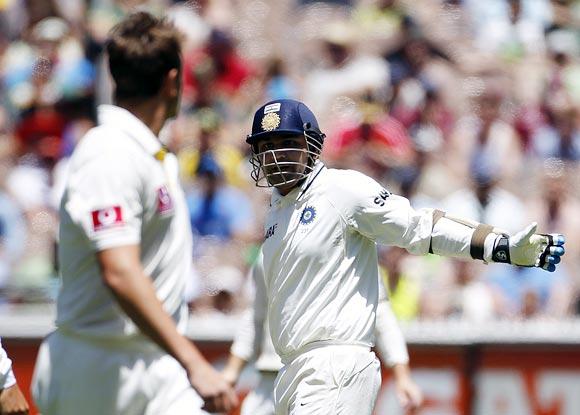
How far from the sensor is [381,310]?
6.95 m

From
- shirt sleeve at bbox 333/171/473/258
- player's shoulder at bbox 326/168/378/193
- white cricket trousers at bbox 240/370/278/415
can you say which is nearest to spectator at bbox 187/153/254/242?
white cricket trousers at bbox 240/370/278/415

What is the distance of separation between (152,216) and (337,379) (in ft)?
6.06

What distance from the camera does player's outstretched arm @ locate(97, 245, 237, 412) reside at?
4074 millimetres

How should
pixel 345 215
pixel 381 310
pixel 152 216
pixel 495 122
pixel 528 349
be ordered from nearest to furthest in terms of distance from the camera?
pixel 152 216 → pixel 345 215 → pixel 381 310 → pixel 528 349 → pixel 495 122

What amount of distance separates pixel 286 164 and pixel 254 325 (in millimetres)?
1663

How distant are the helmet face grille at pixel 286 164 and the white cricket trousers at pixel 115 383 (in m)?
1.71

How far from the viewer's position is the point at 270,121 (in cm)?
616

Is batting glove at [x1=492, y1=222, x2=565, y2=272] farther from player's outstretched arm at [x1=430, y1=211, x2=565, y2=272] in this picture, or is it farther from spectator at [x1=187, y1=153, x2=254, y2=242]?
spectator at [x1=187, y1=153, x2=254, y2=242]

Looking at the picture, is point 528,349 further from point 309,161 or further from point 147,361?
point 147,361

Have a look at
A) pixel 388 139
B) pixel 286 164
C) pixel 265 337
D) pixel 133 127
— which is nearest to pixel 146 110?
pixel 133 127

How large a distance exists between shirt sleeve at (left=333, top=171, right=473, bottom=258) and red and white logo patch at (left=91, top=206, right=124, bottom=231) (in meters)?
1.81

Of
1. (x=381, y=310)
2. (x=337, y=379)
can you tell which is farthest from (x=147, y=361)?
(x=381, y=310)

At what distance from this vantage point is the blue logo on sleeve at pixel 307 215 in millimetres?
6020

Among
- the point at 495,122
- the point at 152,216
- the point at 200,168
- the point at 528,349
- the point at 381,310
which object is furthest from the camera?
the point at 495,122
